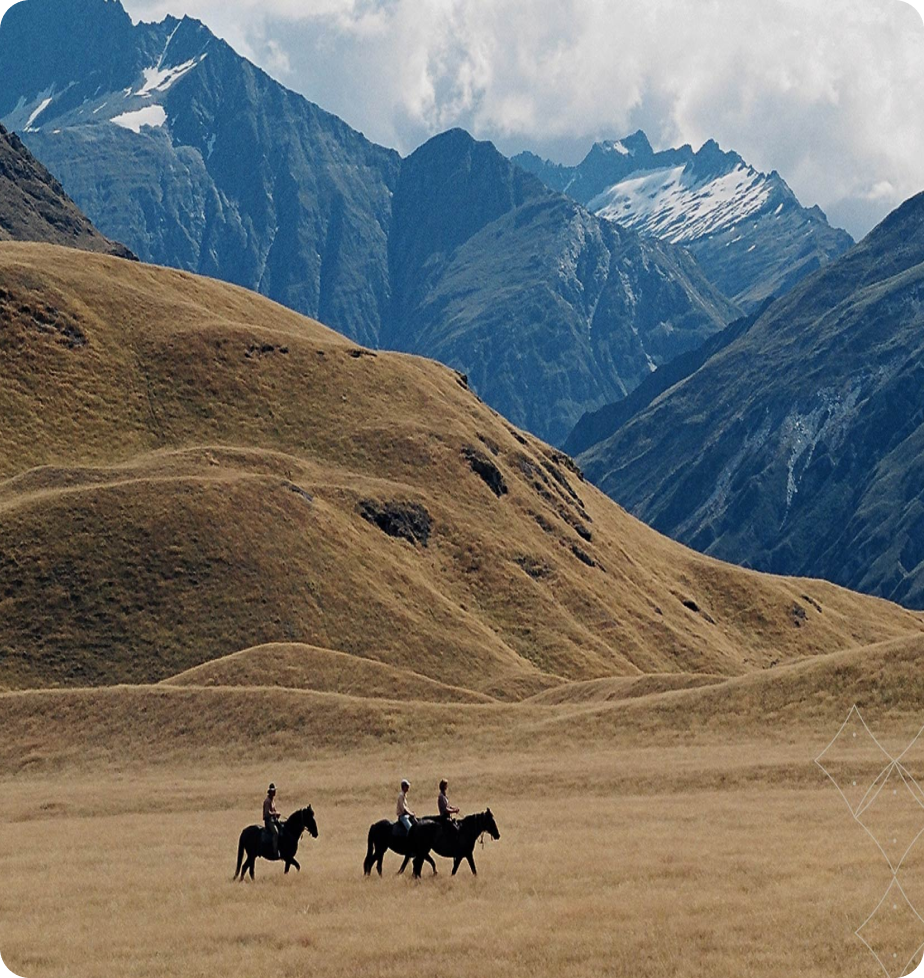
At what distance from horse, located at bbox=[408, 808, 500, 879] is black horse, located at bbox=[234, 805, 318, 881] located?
3312 millimetres

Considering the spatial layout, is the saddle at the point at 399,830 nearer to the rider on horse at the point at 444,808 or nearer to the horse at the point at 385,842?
the horse at the point at 385,842

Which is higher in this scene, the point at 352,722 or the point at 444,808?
the point at 352,722

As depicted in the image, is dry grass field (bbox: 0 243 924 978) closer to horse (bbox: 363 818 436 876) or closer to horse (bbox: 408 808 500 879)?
horse (bbox: 363 818 436 876)

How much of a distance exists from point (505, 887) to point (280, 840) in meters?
7.54

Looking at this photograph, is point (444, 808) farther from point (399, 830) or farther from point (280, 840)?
point (280, 840)

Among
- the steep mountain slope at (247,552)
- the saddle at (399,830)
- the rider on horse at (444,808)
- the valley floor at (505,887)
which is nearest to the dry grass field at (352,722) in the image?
the valley floor at (505,887)

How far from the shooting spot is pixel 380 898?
38.8m

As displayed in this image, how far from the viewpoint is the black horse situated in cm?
4244

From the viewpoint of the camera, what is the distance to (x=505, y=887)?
131 feet

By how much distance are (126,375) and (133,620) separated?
66895 millimetres

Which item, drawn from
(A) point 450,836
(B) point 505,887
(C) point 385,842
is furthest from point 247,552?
(B) point 505,887

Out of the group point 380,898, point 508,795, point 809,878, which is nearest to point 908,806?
point 809,878

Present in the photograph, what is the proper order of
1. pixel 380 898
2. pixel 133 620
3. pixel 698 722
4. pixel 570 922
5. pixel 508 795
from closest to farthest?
1. pixel 570 922
2. pixel 380 898
3. pixel 508 795
4. pixel 698 722
5. pixel 133 620

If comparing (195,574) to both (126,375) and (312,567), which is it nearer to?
(312,567)
